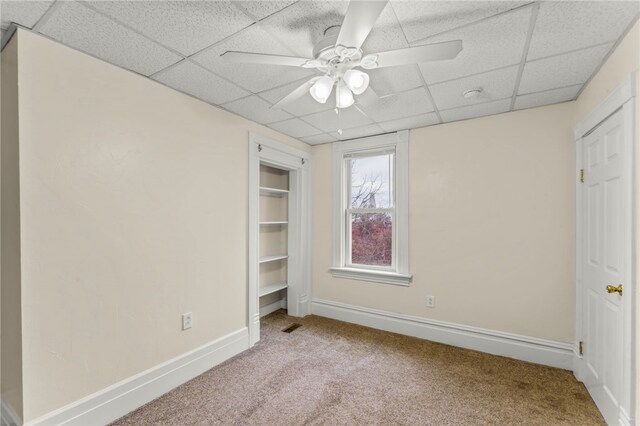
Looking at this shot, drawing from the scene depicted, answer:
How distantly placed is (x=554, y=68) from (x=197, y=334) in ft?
11.1

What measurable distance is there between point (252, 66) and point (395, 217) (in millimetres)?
2298

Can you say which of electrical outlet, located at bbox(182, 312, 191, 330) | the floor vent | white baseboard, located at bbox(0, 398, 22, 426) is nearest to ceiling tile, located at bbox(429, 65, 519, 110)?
electrical outlet, located at bbox(182, 312, 191, 330)

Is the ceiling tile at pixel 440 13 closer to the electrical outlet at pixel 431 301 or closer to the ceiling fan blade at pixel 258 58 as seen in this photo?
the ceiling fan blade at pixel 258 58

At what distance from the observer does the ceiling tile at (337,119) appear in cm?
285

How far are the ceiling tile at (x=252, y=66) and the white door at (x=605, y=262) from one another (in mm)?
2067

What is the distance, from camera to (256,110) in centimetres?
278

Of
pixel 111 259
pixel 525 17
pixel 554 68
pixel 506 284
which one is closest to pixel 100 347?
pixel 111 259

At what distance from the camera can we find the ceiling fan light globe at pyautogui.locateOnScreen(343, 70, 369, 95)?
1.59 metres

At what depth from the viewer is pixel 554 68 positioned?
6.50ft

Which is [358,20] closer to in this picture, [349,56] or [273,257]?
[349,56]

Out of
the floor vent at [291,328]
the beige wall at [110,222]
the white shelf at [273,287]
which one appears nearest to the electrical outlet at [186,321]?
the beige wall at [110,222]

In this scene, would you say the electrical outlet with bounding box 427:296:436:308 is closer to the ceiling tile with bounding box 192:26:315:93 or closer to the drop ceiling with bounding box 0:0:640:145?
the drop ceiling with bounding box 0:0:640:145

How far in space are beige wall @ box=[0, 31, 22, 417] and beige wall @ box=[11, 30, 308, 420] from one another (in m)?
0.05

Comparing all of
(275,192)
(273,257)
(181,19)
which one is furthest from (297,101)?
(273,257)
